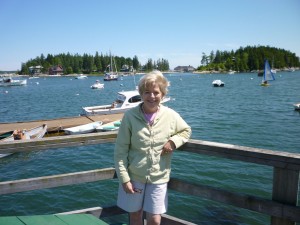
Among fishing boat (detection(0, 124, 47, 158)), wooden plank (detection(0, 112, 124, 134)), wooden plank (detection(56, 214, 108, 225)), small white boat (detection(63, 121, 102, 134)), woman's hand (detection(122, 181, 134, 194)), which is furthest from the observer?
wooden plank (detection(0, 112, 124, 134))

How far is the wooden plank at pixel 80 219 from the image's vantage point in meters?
3.04

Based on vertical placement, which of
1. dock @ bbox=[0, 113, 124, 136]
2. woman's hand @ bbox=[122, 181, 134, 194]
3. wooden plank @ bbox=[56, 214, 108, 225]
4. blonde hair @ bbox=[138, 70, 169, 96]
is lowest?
dock @ bbox=[0, 113, 124, 136]

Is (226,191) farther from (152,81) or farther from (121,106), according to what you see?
(121,106)

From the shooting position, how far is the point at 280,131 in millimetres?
19172

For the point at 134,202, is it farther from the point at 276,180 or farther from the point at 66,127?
the point at 66,127

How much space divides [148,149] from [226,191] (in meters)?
0.89

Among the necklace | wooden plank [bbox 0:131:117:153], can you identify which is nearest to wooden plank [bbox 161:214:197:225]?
wooden plank [bbox 0:131:117:153]

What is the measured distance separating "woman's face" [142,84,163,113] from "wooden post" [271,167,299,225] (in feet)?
3.99

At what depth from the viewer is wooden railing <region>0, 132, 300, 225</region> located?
2609 millimetres

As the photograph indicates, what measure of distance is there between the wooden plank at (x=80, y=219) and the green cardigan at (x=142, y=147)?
2.11ft

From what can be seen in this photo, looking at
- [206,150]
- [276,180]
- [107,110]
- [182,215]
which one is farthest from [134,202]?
[107,110]

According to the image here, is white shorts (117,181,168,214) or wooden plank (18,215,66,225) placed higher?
white shorts (117,181,168,214)

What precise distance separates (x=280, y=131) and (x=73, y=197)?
14482mm

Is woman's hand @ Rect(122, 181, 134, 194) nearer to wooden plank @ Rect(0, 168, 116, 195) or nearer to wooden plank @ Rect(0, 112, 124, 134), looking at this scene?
wooden plank @ Rect(0, 168, 116, 195)
